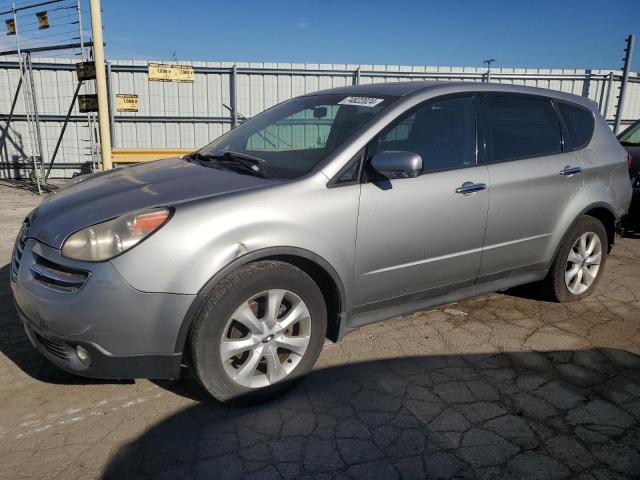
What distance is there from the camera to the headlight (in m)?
2.36

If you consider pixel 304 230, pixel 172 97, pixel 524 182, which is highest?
pixel 172 97

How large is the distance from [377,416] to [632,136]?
6.05 metres

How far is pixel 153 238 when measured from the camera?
2355 millimetres

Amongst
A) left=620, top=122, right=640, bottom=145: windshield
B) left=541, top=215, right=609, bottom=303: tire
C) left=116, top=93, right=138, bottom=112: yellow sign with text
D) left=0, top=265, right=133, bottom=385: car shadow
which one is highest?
left=116, top=93, right=138, bottom=112: yellow sign with text

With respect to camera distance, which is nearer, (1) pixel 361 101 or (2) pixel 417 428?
(2) pixel 417 428

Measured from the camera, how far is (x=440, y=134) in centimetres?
334

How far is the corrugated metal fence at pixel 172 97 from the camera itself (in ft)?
33.9

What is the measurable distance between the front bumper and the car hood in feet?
0.56

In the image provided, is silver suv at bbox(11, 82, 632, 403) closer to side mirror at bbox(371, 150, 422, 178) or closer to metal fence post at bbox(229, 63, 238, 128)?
side mirror at bbox(371, 150, 422, 178)

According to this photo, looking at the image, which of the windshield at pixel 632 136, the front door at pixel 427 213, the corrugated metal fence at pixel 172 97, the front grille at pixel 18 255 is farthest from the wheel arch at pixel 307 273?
the corrugated metal fence at pixel 172 97

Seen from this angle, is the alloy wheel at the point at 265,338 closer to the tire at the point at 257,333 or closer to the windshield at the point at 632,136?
the tire at the point at 257,333

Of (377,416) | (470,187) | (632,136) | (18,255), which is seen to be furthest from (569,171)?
(632,136)

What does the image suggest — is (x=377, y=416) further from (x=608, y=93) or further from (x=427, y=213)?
(x=608, y=93)

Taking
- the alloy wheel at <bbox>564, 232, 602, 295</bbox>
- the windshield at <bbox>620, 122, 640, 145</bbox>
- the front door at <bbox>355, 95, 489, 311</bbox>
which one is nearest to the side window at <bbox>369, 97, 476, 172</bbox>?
the front door at <bbox>355, 95, 489, 311</bbox>
